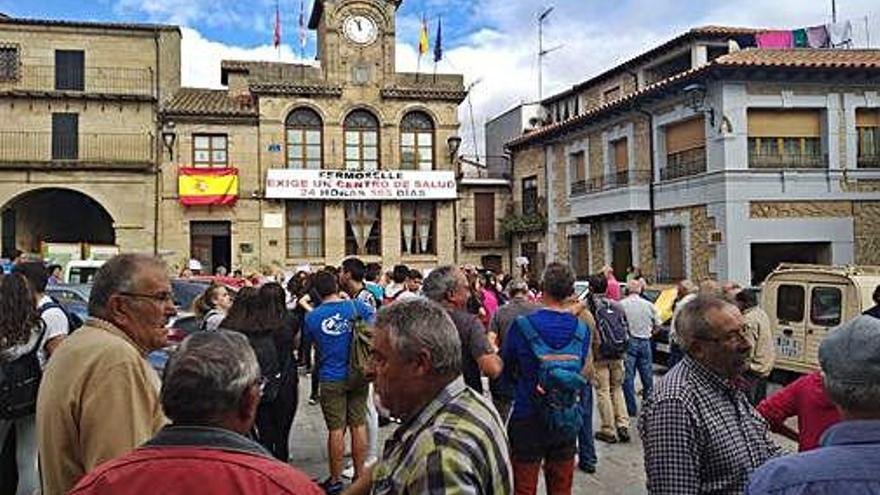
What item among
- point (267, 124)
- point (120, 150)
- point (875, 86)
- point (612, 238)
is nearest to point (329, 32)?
point (267, 124)

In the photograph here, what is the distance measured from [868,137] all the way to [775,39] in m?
4.50

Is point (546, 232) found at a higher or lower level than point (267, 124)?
lower

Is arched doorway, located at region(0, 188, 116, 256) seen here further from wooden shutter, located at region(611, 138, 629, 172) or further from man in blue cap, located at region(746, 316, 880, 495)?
man in blue cap, located at region(746, 316, 880, 495)

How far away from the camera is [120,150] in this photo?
26797 millimetres

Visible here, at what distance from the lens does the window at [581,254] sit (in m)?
26.1

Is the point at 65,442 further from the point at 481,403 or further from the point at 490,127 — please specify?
the point at 490,127

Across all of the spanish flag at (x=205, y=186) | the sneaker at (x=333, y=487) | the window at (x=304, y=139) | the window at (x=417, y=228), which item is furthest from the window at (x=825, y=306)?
the spanish flag at (x=205, y=186)

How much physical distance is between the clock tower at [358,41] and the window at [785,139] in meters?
13.5

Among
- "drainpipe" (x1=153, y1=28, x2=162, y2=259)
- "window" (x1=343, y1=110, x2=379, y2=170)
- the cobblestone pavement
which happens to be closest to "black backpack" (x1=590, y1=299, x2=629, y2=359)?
the cobblestone pavement

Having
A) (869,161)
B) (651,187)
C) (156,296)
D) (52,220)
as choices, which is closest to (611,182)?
(651,187)

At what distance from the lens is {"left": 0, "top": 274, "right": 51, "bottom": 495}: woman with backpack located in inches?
187

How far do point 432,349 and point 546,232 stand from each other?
2655cm

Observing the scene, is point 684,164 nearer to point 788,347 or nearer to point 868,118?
point 868,118

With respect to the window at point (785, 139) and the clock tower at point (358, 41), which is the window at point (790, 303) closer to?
the window at point (785, 139)
